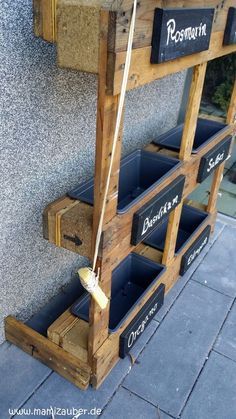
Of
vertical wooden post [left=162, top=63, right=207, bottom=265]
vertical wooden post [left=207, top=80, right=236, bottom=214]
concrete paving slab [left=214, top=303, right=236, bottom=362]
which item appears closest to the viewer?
vertical wooden post [left=162, top=63, right=207, bottom=265]

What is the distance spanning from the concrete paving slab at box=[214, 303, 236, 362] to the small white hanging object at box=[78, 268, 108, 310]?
3.37 ft

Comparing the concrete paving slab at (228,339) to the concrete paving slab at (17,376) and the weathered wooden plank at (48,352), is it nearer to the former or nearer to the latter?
the weathered wooden plank at (48,352)

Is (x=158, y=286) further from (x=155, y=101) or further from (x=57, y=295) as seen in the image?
(x=155, y=101)

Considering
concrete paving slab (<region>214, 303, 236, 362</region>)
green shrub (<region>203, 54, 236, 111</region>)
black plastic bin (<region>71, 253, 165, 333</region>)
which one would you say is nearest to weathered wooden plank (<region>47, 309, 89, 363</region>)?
black plastic bin (<region>71, 253, 165, 333</region>)

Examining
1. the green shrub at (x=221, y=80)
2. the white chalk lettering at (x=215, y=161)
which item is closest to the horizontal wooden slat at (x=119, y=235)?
the white chalk lettering at (x=215, y=161)

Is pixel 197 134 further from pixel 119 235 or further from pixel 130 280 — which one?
pixel 119 235

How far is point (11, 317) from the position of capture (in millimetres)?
2104

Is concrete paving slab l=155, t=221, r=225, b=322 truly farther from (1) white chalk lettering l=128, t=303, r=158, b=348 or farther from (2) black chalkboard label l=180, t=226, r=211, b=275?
(1) white chalk lettering l=128, t=303, r=158, b=348

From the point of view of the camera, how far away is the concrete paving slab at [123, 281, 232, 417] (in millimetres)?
2004

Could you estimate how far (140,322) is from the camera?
7.04 feet

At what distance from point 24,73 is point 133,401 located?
1545mm

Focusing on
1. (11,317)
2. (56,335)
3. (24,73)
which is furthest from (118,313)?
(24,73)

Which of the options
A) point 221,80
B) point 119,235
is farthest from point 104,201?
point 221,80

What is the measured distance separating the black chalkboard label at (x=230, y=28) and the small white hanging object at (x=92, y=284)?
49.0 inches
